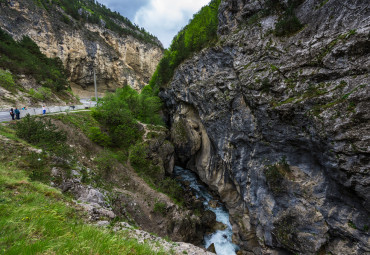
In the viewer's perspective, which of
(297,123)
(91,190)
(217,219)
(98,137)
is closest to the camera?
(297,123)

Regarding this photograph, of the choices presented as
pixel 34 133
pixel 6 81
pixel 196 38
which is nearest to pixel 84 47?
pixel 6 81

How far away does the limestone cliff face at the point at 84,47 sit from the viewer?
29453 millimetres

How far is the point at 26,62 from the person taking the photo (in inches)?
902

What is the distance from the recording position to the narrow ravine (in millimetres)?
12125

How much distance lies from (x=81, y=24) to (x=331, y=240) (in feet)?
200

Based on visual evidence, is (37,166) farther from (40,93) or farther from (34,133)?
(40,93)

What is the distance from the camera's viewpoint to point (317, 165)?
28.1 feet

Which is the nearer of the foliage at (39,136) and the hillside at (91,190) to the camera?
the hillside at (91,190)

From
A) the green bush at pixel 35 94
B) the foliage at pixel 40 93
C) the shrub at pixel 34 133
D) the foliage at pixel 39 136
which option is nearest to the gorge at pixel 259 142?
the foliage at pixel 39 136

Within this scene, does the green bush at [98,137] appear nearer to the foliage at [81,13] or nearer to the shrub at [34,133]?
the shrub at [34,133]

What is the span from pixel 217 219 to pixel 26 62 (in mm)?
34896

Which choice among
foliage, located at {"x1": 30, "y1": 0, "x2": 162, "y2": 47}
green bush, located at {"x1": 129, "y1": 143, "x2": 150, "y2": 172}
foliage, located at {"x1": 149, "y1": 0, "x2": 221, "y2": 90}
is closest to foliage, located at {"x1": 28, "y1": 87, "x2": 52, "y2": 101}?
green bush, located at {"x1": 129, "y1": 143, "x2": 150, "y2": 172}

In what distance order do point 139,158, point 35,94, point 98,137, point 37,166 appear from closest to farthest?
point 37,166, point 98,137, point 139,158, point 35,94

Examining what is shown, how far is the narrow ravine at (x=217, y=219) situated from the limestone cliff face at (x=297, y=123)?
88cm
